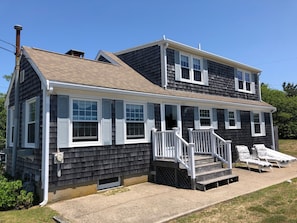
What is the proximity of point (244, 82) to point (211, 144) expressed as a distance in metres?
7.51

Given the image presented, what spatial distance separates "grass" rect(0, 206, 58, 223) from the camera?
16.0 feet

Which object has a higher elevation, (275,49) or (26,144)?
(275,49)

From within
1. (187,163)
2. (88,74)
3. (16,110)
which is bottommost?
(187,163)

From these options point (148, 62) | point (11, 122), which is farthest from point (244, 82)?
point (11, 122)

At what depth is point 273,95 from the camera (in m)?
25.4

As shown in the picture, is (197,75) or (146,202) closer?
(146,202)

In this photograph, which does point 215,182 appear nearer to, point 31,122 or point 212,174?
point 212,174

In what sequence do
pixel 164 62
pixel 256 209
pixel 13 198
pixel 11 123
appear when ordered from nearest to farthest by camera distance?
1. pixel 256 209
2. pixel 13 198
3. pixel 11 123
4. pixel 164 62

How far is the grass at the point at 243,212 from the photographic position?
4578mm

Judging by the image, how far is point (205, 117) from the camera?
1098cm

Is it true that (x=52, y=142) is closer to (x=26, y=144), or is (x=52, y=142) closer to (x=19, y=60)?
(x=26, y=144)

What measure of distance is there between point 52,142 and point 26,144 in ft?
6.54

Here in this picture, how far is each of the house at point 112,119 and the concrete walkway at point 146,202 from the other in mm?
548

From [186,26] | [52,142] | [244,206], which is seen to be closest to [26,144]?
[52,142]
